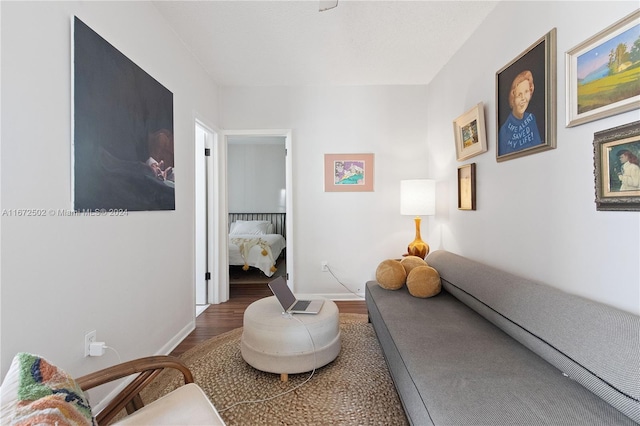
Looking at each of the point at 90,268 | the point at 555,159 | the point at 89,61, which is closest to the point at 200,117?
the point at 89,61

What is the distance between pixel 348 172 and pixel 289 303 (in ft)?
6.24

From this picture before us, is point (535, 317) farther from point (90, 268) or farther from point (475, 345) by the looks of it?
point (90, 268)

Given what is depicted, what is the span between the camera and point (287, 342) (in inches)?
68.7

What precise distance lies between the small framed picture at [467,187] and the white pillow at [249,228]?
3.83m

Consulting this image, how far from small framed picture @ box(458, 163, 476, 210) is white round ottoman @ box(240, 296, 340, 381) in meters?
1.57

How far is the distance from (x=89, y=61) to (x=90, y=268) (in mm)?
1094

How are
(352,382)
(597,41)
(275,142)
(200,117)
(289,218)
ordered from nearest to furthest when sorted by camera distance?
(597,41) < (352,382) < (200,117) < (289,218) < (275,142)

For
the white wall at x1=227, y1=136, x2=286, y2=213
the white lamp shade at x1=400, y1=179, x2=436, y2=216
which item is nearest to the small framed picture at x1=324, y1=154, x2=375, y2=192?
the white lamp shade at x1=400, y1=179, x2=436, y2=216

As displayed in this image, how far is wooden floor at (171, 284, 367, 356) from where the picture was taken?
8.16 ft

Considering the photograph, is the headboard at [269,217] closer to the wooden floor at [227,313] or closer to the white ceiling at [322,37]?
the wooden floor at [227,313]

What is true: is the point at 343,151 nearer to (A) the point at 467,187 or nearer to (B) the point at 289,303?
(A) the point at 467,187

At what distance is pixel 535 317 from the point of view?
1324 millimetres

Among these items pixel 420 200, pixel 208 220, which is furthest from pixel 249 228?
pixel 420 200

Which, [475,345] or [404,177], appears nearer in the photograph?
[475,345]
